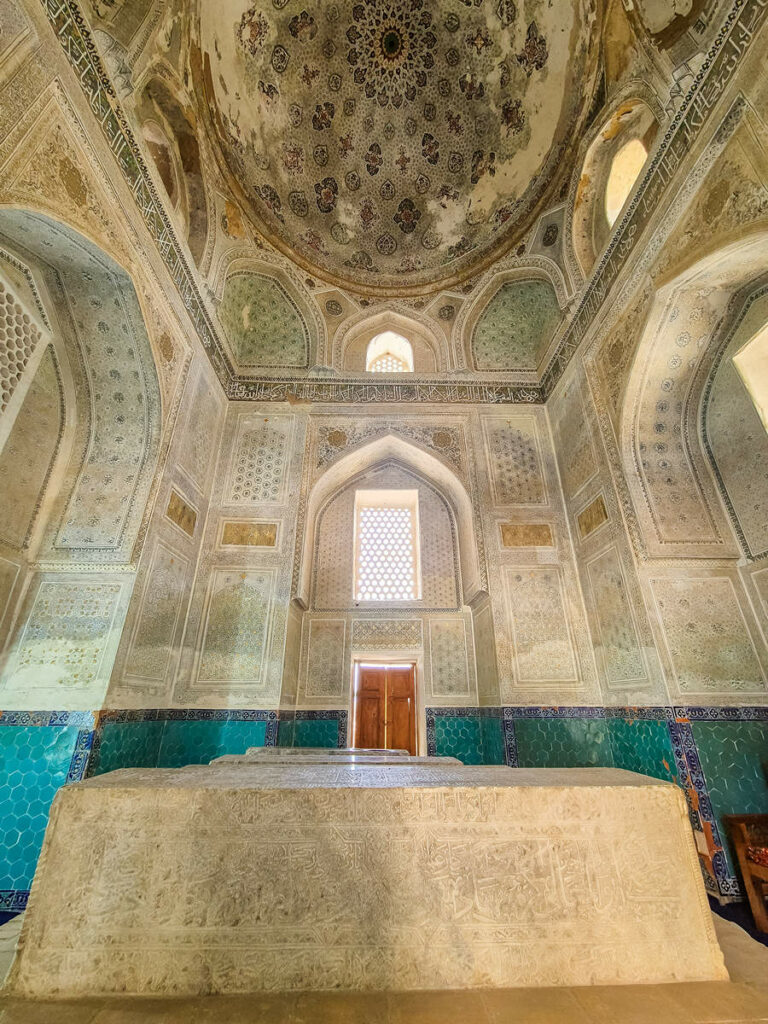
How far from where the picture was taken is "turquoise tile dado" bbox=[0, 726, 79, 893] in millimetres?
3080

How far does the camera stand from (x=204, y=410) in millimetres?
5238

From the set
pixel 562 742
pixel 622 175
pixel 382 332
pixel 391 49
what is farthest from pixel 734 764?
pixel 391 49

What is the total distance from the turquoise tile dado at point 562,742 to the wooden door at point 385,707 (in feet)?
4.48

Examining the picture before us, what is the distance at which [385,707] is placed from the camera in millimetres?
5348

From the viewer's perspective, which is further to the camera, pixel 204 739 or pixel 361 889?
pixel 204 739

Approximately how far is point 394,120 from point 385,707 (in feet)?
26.3

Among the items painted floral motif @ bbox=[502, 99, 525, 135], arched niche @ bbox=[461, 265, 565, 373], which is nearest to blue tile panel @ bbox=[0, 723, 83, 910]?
arched niche @ bbox=[461, 265, 565, 373]

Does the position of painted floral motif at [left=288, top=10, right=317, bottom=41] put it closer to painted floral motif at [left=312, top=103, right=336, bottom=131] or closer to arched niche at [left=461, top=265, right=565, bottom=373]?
painted floral motif at [left=312, top=103, right=336, bottom=131]

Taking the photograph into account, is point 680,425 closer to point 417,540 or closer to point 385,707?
point 417,540

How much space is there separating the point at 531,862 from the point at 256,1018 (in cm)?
94

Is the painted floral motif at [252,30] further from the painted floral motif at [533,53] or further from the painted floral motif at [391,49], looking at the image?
the painted floral motif at [533,53]

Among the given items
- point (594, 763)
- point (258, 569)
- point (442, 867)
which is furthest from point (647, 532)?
point (258, 569)

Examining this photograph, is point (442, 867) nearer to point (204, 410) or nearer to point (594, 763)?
point (594, 763)

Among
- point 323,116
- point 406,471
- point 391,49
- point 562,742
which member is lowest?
point 562,742
